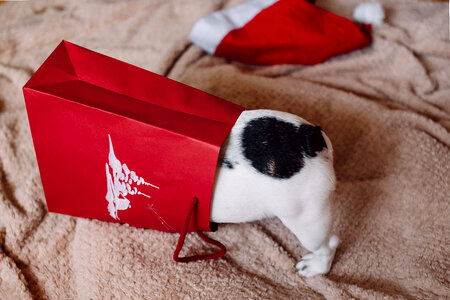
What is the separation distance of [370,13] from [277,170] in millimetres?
1198

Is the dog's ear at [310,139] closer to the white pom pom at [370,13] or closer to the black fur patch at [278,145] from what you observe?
the black fur patch at [278,145]

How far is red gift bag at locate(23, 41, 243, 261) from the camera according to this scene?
90cm

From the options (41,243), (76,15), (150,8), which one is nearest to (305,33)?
(150,8)

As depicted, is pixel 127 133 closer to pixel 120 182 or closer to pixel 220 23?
pixel 120 182

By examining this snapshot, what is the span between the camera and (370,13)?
1780 mm

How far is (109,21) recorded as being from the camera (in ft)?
A: 6.19

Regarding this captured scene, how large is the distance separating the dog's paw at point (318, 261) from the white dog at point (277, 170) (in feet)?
0.45

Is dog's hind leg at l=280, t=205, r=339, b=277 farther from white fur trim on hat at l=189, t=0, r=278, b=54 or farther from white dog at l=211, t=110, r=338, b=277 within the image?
white fur trim on hat at l=189, t=0, r=278, b=54

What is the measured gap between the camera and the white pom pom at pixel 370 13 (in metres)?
1.77

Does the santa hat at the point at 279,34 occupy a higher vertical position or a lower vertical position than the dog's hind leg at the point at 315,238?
higher

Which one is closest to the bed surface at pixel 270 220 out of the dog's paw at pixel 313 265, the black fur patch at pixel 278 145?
the dog's paw at pixel 313 265

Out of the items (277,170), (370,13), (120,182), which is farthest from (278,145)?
(370,13)

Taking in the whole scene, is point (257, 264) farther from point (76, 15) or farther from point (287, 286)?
point (76, 15)

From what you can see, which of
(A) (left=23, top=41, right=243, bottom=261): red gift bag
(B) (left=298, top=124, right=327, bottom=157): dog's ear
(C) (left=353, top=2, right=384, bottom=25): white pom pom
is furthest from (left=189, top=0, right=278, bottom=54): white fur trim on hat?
(B) (left=298, top=124, right=327, bottom=157): dog's ear
